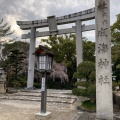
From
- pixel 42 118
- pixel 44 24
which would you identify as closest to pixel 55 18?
pixel 44 24

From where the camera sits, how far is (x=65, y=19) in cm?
1324

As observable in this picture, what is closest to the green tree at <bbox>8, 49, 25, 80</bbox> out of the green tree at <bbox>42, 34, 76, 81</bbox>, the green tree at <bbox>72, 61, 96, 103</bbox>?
the green tree at <bbox>42, 34, 76, 81</bbox>

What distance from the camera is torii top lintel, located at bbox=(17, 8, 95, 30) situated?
484 inches

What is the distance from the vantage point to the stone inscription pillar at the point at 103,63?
5402 millimetres

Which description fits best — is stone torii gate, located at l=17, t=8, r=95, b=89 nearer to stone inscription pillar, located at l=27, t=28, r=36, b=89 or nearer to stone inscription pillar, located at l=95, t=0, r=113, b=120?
stone inscription pillar, located at l=27, t=28, r=36, b=89

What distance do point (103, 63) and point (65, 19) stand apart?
841 cm

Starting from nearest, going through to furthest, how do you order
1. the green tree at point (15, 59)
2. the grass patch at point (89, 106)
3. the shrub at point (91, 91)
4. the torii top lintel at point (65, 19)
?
the shrub at point (91, 91) → the grass patch at point (89, 106) → the torii top lintel at point (65, 19) → the green tree at point (15, 59)

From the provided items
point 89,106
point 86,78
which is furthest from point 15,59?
point 89,106

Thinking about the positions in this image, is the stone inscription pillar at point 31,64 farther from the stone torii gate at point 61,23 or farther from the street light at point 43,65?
the street light at point 43,65

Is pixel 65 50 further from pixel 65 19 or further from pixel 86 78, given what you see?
pixel 86 78

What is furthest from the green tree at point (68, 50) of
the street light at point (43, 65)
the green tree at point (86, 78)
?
the street light at point (43, 65)

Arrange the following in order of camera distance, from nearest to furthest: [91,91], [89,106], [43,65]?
[43,65] < [91,91] < [89,106]

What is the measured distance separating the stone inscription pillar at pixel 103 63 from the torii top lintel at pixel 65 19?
6.70m

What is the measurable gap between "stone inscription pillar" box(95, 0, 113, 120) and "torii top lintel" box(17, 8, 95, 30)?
22.0 feet
